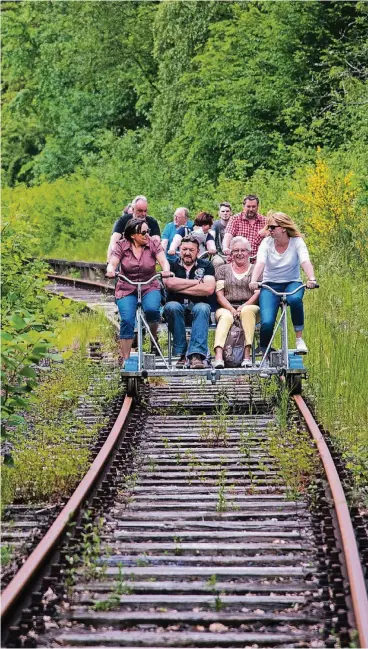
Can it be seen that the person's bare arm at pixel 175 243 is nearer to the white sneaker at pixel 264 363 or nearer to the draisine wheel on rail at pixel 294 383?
the white sneaker at pixel 264 363

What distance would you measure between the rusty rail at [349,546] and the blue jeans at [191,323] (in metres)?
2.27

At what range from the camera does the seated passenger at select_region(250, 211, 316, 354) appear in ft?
35.6

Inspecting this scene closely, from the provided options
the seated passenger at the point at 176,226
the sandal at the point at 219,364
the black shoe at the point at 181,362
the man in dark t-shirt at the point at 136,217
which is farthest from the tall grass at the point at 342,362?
the man in dark t-shirt at the point at 136,217

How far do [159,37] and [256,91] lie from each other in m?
5.43

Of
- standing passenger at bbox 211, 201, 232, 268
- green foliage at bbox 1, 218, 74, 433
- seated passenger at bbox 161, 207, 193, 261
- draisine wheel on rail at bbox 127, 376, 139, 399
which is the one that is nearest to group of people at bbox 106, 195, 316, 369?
draisine wheel on rail at bbox 127, 376, 139, 399

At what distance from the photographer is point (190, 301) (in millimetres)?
11336

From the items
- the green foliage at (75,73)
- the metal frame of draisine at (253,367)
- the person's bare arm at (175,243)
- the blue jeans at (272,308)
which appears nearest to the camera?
the metal frame of draisine at (253,367)

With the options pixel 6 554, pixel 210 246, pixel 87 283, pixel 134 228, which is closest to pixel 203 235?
pixel 210 246

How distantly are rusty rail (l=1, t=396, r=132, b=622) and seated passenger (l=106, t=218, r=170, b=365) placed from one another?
2.46 meters

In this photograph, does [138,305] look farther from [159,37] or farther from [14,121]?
[14,121]

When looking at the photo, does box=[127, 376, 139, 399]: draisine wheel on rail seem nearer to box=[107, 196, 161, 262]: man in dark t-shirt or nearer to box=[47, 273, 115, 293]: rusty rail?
box=[107, 196, 161, 262]: man in dark t-shirt

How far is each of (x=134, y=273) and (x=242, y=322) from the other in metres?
1.21

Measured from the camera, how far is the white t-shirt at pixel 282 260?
10984 millimetres

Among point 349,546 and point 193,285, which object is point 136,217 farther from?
point 349,546
